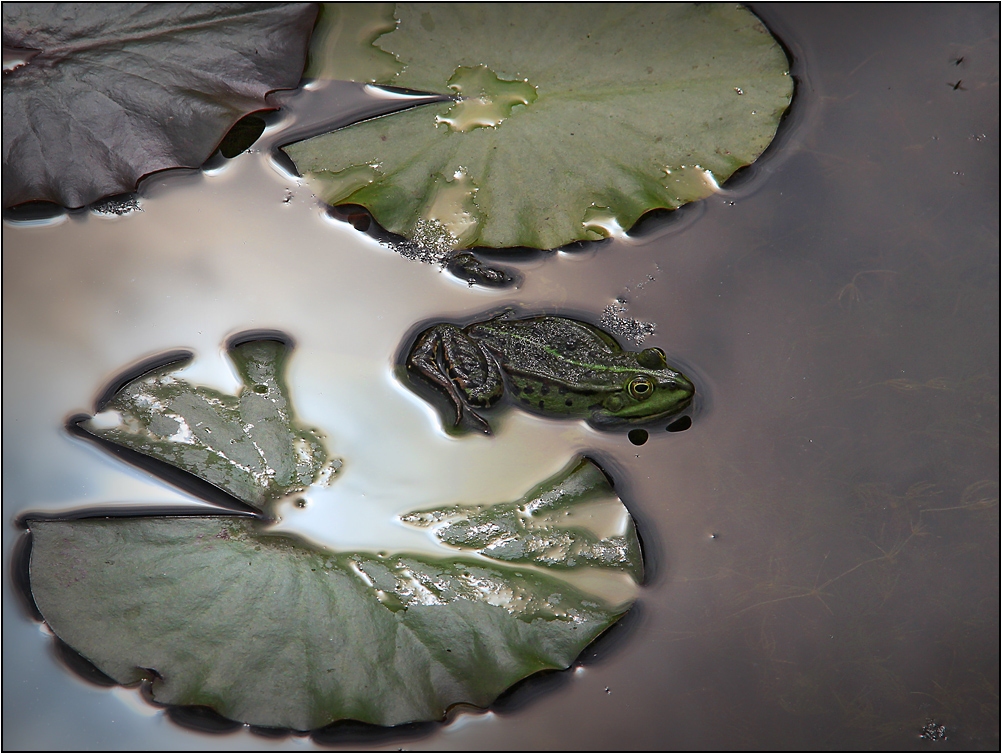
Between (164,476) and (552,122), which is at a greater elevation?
(552,122)

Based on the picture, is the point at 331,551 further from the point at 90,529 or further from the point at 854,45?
the point at 854,45

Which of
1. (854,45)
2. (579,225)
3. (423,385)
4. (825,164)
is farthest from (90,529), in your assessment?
(854,45)

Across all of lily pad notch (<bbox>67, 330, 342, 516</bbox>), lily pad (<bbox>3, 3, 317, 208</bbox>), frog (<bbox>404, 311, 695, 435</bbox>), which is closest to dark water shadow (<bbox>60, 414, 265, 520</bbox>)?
lily pad notch (<bbox>67, 330, 342, 516</bbox>)

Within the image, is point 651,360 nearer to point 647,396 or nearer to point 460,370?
point 647,396

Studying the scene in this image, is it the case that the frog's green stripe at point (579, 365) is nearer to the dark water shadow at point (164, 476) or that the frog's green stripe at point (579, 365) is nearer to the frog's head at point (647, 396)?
the frog's head at point (647, 396)

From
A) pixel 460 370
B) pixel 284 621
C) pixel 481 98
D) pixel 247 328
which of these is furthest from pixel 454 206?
pixel 284 621

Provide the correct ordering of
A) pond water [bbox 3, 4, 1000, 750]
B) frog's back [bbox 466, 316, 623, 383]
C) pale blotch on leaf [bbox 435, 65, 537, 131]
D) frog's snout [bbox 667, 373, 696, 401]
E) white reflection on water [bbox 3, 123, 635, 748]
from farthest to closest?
pale blotch on leaf [bbox 435, 65, 537, 131] → frog's back [bbox 466, 316, 623, 383] → frog's snout [bbox 667, 373, 696, 401] → white reflection on water [bbox 3, 123, 635, 748] → pond water [bbox 3, 4, 1000, 750]

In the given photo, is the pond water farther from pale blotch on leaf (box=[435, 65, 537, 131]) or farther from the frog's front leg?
pale blotch on leaf (box=[435, 65, 537, 131])
